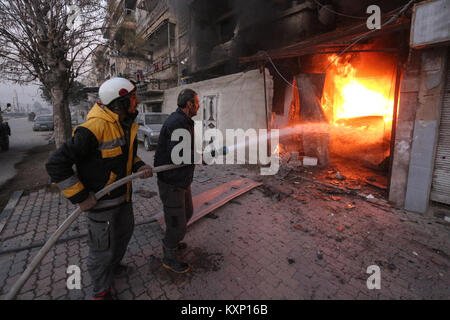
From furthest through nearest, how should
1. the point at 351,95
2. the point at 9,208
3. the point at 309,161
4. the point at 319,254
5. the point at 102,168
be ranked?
the point at 351,95
the point at 309,161
the point at 9,208
the point at 319,254
the point at 102,168

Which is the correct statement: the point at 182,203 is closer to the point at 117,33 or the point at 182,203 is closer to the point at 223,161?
the point at 223,161

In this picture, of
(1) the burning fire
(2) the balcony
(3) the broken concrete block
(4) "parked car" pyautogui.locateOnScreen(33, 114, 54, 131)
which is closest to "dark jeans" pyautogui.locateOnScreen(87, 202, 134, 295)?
(3) the broken concrete block

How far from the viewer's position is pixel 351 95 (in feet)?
25.5

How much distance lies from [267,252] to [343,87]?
7083 mm

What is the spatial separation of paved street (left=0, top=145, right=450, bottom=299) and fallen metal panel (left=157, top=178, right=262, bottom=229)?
0.50 ft

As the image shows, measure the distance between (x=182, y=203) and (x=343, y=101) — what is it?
300 inches

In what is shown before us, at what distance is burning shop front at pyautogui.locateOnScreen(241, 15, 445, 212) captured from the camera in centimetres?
612

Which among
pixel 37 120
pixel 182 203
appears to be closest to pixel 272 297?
pixel 182 203

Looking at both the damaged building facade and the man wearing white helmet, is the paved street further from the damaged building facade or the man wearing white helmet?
the damaged building facade

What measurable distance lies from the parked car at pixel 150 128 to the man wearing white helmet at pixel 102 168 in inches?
326

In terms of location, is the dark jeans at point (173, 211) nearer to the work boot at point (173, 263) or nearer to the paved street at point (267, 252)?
the work boot at point (173, 263)

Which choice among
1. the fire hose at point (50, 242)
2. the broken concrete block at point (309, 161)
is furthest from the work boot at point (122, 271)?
the broken concrete block at point (309, 161)

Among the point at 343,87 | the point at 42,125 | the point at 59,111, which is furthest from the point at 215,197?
the point at 42,125

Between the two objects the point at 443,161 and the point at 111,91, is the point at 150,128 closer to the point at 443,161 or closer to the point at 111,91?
the point at 111,91
